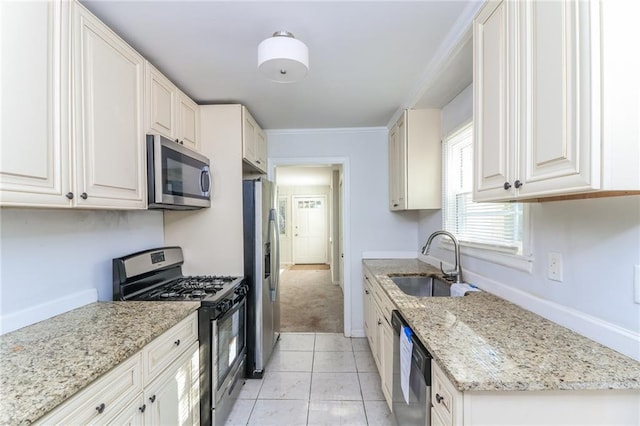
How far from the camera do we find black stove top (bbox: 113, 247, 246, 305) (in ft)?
5.84

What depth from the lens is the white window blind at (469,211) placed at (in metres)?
1.68

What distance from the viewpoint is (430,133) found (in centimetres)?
260

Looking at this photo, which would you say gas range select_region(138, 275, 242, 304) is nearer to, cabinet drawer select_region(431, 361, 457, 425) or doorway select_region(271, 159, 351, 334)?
cabinet drawer select_region(431, 361, 457, 425)

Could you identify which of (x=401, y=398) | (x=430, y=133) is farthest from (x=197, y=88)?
(x=401, y=398)

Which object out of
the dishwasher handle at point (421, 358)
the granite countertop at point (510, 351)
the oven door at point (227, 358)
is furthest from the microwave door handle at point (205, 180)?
the dishwasher handle at point (421, 358)

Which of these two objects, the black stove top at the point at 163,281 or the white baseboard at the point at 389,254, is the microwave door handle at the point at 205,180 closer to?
the black stove top at the point at 163,281

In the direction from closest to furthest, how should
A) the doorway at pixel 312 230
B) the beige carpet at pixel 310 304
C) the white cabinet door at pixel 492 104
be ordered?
1. the white cabinet door at pixel 492 104
2. the beige carpet at pixel 310 304
3. the doorway at pixel 312 230

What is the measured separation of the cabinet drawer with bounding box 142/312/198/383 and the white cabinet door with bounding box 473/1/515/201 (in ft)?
5.35

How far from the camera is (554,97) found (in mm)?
909

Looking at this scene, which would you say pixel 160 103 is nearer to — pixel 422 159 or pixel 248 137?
pixel 248 137

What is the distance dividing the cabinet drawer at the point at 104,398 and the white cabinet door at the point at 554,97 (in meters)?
1.63

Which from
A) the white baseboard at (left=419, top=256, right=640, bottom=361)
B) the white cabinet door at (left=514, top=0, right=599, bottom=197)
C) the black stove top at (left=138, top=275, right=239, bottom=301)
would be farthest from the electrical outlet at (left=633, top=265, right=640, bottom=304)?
the black stove top at (left=138, top=275, right=239, bottom=301)

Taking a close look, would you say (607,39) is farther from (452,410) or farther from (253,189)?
(253,189)

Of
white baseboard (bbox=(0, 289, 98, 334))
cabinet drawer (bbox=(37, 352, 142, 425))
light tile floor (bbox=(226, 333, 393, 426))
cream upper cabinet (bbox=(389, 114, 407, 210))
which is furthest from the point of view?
cream upper cabinet (bbox=(389, 114, 407, 210))
